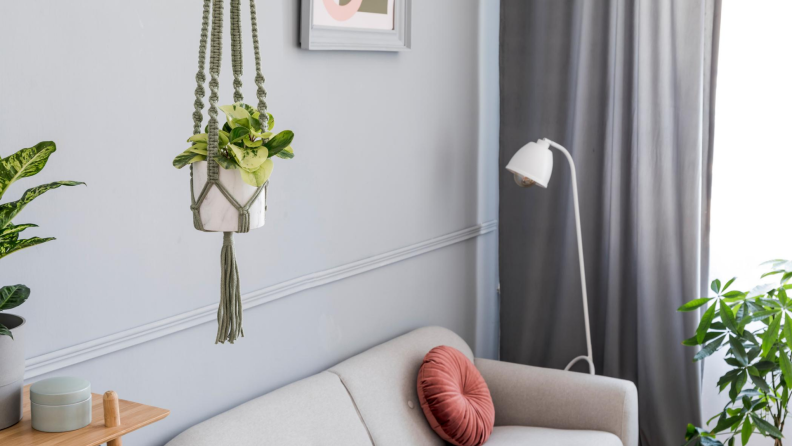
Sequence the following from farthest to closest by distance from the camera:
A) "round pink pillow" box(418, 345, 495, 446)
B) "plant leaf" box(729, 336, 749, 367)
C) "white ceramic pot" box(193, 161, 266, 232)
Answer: "plant leaf" box(729, 336, 749, 367) → "round pink pillow" box(418, 345, 495, 446) → "white ceramic pot" box(193, 161, 266, 232)

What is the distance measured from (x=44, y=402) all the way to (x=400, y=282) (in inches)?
60.1

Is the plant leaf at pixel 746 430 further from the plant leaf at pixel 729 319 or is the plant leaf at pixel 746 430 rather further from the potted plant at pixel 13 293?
the potted plant at pixel 13 293

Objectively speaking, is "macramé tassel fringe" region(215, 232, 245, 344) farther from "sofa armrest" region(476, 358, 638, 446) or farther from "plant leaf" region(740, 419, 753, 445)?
"plant leaf" region(740, 419, 753, 445)

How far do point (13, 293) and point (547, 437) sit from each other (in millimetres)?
1640

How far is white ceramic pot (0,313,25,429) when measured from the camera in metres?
1.00

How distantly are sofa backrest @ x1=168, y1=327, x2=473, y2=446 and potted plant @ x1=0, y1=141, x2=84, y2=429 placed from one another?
544mm

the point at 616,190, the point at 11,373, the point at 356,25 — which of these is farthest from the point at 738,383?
the point at 11,373

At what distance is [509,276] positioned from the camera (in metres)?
3.11

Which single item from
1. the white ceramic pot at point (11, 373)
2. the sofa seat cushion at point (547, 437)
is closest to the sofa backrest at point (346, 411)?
the sofa seat cushion at point (547, 437)

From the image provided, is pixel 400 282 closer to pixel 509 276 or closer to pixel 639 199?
pixel 509 276

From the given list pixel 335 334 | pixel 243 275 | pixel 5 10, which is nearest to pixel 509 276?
pixel 335 334

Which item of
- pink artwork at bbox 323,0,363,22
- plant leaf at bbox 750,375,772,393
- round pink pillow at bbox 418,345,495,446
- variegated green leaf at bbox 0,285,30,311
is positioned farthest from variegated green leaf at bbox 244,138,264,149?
plant leaf at bbox 750,375,772,393

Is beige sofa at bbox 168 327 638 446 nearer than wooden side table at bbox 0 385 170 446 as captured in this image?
No

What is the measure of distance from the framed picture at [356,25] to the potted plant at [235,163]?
0.84m
